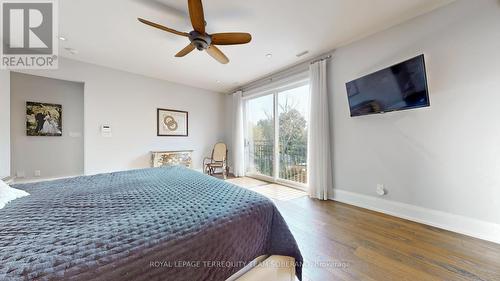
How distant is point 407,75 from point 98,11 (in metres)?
3.59

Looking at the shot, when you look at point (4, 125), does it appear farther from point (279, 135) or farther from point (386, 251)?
point (386, 251)

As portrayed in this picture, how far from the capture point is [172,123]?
4.38m

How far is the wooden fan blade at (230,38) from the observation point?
6.46 feet

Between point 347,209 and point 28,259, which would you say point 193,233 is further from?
point 347,209

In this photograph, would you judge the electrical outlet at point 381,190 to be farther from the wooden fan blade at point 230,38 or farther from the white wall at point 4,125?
the white wall at point 4,125

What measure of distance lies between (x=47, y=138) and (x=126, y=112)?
1.53 meters

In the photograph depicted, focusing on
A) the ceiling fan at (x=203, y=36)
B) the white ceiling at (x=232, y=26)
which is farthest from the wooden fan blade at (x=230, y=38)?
the white ceiling at (x=232, y=26)

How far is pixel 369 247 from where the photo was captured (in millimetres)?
1654

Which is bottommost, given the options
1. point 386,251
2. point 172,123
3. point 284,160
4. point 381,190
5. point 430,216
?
point 386,251

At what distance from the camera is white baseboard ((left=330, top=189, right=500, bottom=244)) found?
1743 millimetres

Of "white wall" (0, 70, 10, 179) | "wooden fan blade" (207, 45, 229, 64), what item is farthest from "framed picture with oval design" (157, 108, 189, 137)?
"wooden fan blade" (207, 45, 229, 64)

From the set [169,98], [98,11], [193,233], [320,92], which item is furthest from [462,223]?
[169,98]

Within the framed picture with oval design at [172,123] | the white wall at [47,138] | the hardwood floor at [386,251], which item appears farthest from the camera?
the framed picture with oval design at [172,123]

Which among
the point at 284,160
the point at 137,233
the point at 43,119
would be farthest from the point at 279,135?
the point at 43,119
